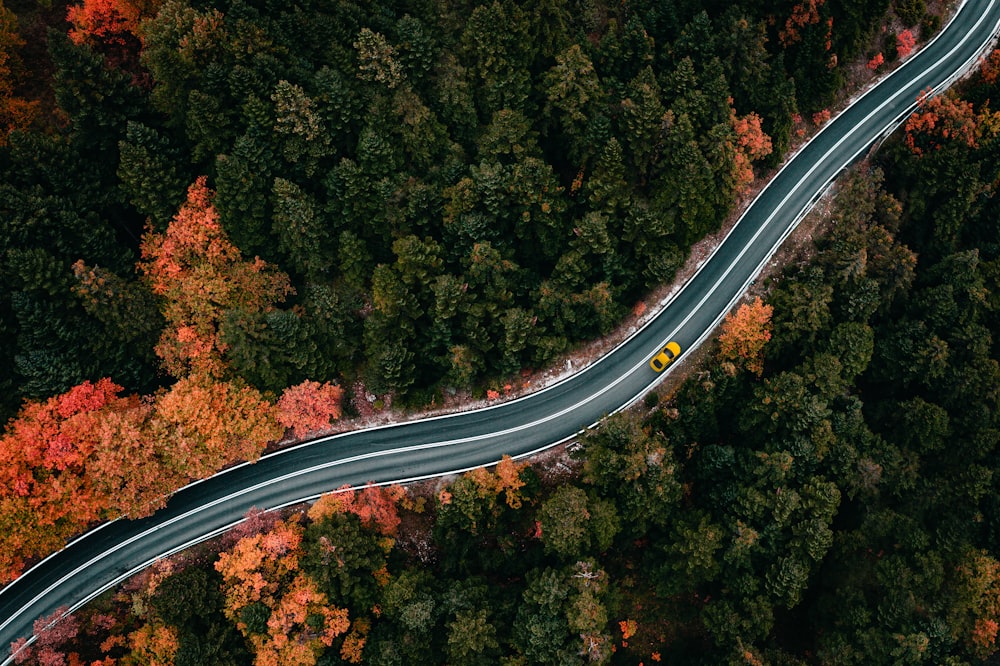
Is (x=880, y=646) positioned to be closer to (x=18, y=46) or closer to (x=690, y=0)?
(x=690, y=0)

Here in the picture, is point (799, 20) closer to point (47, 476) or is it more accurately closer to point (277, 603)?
point (277, 603)

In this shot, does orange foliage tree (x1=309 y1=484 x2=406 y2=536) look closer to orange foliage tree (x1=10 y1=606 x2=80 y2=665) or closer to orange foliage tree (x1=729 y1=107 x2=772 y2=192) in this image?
orange foliage tree (x1=10 y1=606 x2=80 y2=665)

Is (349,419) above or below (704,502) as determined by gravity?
above

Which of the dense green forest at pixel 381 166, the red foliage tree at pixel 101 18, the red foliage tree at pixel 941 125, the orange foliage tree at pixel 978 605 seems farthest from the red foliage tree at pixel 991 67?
the red foliage tree at pixel 101 18

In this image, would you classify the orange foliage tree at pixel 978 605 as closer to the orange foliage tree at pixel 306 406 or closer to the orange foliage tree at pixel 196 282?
the orange foliage tree at pixel 306 406

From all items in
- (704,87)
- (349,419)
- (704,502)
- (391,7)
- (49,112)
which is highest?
(391,7)

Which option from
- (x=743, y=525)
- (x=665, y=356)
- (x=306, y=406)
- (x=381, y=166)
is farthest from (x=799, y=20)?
(x=306, y=406)

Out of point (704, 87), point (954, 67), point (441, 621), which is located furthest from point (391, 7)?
point (954, 67)
